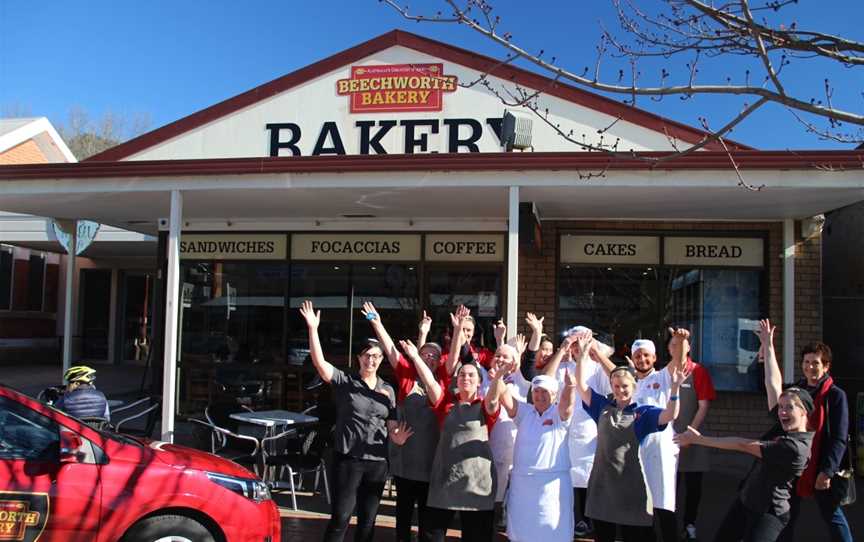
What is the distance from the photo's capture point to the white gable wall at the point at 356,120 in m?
9.75

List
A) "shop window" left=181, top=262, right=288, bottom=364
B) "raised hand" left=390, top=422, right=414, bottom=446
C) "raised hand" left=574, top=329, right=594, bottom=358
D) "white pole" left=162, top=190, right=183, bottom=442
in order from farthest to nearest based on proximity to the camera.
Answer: "shop window" left=181, top=262, right=288, bottom=364
"white pole" left=162, top=190, right=183, bottom=442
"raised hand" left=390, top=422, right=414, bottom=446
"raised hand" left=574, top=329, right=594, bottom=358

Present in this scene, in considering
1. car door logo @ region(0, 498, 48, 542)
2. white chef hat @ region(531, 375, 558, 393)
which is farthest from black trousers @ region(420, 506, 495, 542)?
car door logo @ region(0, 498, 48, 542)

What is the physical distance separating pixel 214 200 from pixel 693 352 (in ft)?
20.8

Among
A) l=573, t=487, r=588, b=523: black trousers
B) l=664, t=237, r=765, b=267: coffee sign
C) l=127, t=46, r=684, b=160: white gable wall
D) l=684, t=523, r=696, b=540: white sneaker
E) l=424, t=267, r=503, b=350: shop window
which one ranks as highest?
l=127, t=46, r=684, b=160: white gable wall

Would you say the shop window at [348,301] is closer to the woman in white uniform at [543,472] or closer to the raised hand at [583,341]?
the raised hand at [583,341]

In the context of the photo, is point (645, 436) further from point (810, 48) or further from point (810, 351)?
point (810, 48)

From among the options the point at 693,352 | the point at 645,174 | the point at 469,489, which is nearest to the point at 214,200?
the point at 645,174

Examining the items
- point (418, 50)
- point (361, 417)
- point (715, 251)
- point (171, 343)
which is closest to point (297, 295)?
point (171, 343)

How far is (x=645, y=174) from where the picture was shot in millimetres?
6828

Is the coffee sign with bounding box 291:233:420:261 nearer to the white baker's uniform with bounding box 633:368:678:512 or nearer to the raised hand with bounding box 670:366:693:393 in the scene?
the raised hand with bounding box 670:366:693:393

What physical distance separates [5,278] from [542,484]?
19242mm

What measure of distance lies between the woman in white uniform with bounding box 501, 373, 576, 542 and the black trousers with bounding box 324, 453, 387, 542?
0.95 m

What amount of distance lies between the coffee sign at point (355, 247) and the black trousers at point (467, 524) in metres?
5.88

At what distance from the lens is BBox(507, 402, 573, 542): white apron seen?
4102mm
